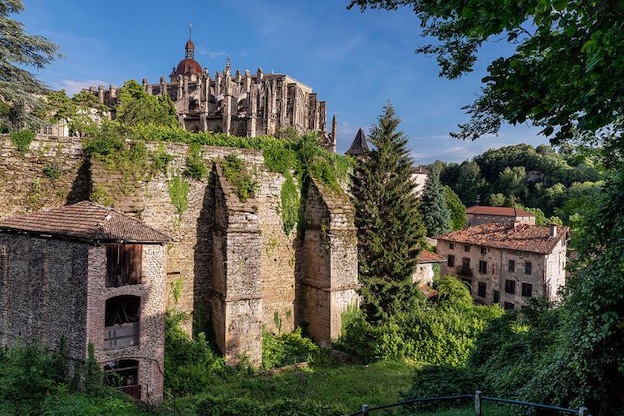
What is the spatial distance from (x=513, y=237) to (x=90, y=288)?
3140 centimetres

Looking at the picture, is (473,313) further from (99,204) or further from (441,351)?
(99,204)

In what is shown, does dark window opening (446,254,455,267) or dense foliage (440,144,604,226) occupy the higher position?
dense foliage (440,144,604,226)

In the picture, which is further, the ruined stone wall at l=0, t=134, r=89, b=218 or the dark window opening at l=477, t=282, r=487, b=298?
the dark window opening at l=477, t=282, r=487, b=298

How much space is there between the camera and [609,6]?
4.45m

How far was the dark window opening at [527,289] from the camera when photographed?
103 feet

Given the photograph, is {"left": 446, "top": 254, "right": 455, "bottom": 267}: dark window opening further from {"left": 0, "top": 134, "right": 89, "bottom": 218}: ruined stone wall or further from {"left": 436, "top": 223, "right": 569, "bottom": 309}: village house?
{"left": 0, "top": 134, "right": 89, "bottom": 218}: ruined stone wall

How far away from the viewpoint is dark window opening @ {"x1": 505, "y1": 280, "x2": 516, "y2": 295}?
3250cm

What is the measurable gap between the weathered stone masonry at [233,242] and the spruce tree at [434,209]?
2934 centimetres

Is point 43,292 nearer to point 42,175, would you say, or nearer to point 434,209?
point 42,175

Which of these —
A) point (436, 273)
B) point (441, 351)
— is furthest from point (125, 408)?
point (436, 273)

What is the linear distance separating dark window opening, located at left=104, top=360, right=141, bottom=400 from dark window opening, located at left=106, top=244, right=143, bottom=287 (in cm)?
250

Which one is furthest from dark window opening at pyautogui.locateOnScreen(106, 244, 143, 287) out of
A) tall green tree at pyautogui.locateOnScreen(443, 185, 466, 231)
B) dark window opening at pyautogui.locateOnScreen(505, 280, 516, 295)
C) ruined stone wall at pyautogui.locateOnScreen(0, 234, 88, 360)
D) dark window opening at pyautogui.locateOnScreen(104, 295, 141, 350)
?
tall green tree at pyautogui.locateOnScreen(443, 185, 466, 231)

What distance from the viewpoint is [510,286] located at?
32.8m

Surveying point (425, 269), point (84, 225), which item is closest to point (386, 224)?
point (425, 269)
